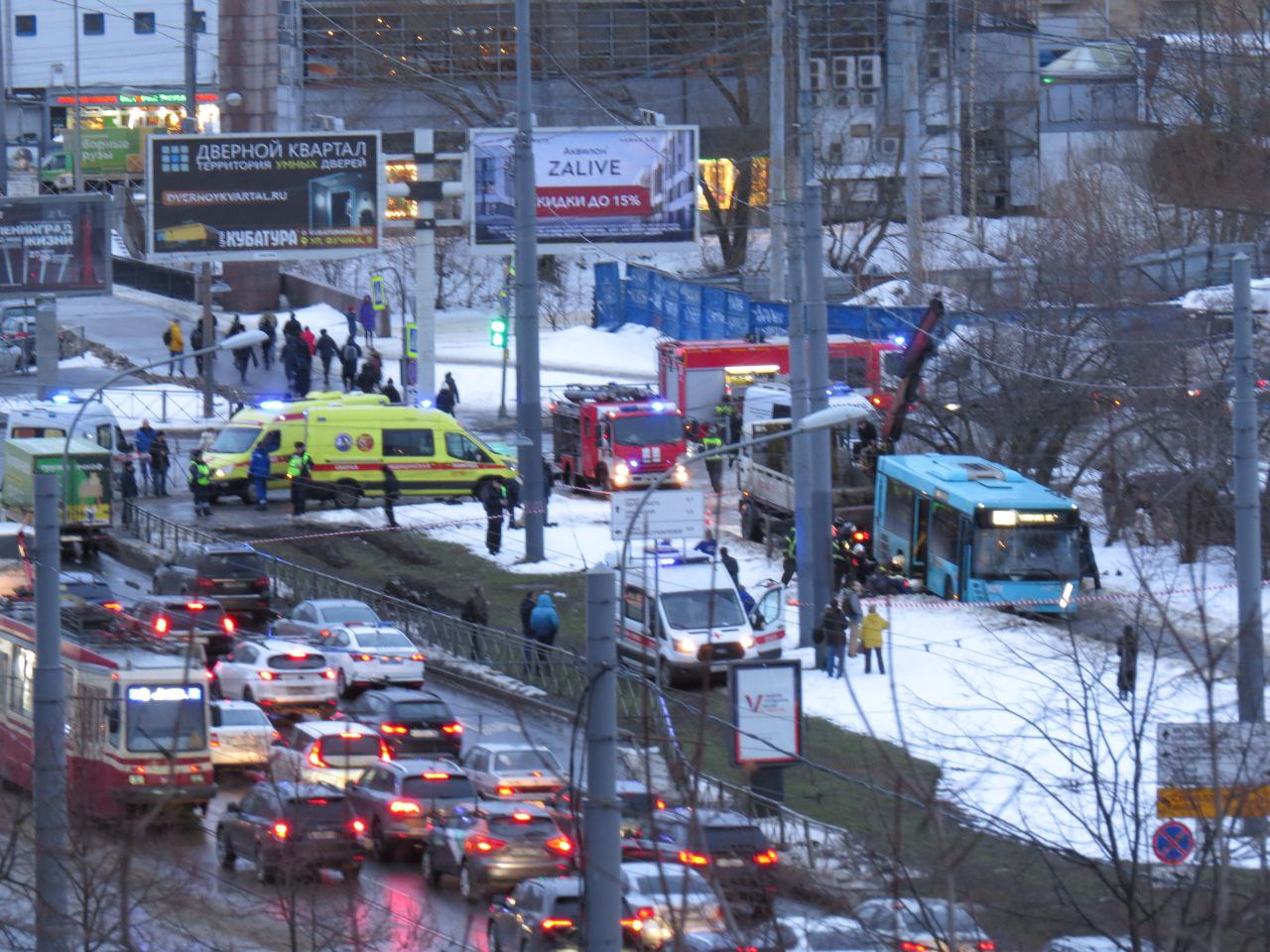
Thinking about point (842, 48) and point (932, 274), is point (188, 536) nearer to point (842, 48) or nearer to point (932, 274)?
point (932, 274)

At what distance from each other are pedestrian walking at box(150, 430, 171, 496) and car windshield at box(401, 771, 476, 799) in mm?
22688

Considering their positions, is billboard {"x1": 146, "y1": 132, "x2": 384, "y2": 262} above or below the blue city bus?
above

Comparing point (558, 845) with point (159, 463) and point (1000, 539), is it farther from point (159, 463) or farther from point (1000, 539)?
point (159, 463)

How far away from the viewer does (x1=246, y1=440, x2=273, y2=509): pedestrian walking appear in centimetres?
4053

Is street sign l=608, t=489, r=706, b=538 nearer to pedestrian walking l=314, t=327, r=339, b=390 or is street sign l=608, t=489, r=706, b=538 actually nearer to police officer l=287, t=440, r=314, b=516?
police officer l=287, t=440, r=314, b=516

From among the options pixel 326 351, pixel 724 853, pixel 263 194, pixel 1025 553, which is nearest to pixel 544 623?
pixel 1025 553

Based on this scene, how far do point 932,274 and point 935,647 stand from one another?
2946cm

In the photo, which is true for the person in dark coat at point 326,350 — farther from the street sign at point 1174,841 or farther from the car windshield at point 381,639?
the street sign at point 1174,841

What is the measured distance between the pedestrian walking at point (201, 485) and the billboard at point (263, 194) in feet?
28.9

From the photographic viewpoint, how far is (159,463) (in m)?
42.8

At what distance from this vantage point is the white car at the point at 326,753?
22.9m

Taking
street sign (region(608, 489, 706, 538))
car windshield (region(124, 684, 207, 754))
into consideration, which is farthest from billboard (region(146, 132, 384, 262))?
car windshield (region(124, 684, 207, 754))

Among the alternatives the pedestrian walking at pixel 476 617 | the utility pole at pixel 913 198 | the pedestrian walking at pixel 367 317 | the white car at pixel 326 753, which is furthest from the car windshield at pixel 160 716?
the pedestrian walking at pixel 367 317

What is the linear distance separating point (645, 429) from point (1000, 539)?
11.6m
